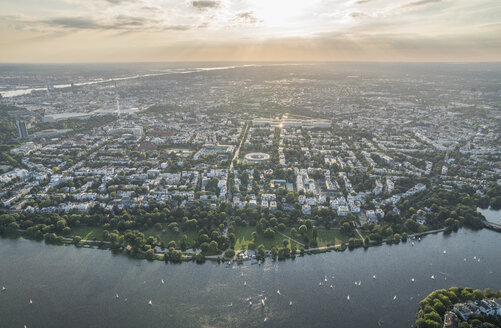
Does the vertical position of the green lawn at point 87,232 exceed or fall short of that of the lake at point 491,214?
it exceeds it

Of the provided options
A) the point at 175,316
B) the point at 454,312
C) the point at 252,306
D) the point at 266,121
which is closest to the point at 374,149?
the point at 266,121

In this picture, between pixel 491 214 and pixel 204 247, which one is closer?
pixel 204 247

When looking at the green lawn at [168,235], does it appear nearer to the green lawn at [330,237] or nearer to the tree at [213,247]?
the tree at [213,247]

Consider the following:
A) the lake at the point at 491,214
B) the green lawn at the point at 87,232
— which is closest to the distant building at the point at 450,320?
the lake at the point at 491,214

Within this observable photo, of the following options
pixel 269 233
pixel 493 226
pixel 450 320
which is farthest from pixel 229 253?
pixel 493 226

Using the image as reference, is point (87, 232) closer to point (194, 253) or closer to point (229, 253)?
point (194, 253)

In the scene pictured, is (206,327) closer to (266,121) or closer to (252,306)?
(252,306)

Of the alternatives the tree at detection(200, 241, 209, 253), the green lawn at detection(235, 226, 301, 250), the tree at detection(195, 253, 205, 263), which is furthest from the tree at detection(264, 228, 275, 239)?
the tree at detection(195, 253, 205, 263)
